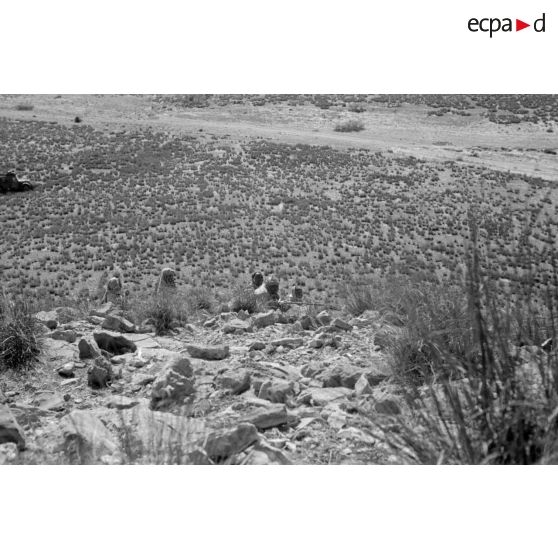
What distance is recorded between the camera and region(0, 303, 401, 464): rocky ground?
394 cm

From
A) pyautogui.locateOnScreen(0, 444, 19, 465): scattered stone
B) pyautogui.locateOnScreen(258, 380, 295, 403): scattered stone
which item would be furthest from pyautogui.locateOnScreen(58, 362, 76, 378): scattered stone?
pyautogui.locateOnScreen(258, 380, 295, 403): scattered stone

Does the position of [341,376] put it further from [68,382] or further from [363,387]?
[68,382]

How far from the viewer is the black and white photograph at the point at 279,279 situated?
375 centimetres

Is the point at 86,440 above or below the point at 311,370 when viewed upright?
above

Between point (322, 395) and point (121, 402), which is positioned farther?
point (121, 402)

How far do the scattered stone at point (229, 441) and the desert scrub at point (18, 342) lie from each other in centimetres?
384

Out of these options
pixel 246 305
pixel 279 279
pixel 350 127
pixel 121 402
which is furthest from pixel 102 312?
pixel 350 127

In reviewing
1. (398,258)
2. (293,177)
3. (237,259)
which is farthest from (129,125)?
(398,258)

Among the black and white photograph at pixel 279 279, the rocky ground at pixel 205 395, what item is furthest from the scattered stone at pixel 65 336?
the black and white photograph at pixel 279 279

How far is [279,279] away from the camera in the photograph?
65.8 feet

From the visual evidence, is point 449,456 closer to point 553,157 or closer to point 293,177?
point 293,177

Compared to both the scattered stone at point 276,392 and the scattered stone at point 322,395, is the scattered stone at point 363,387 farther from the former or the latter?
the scattered stone at point 276,392

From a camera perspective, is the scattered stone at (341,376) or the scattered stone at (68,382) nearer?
the scattered stone at (341,376)

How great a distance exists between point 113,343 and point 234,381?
253 centimetres
